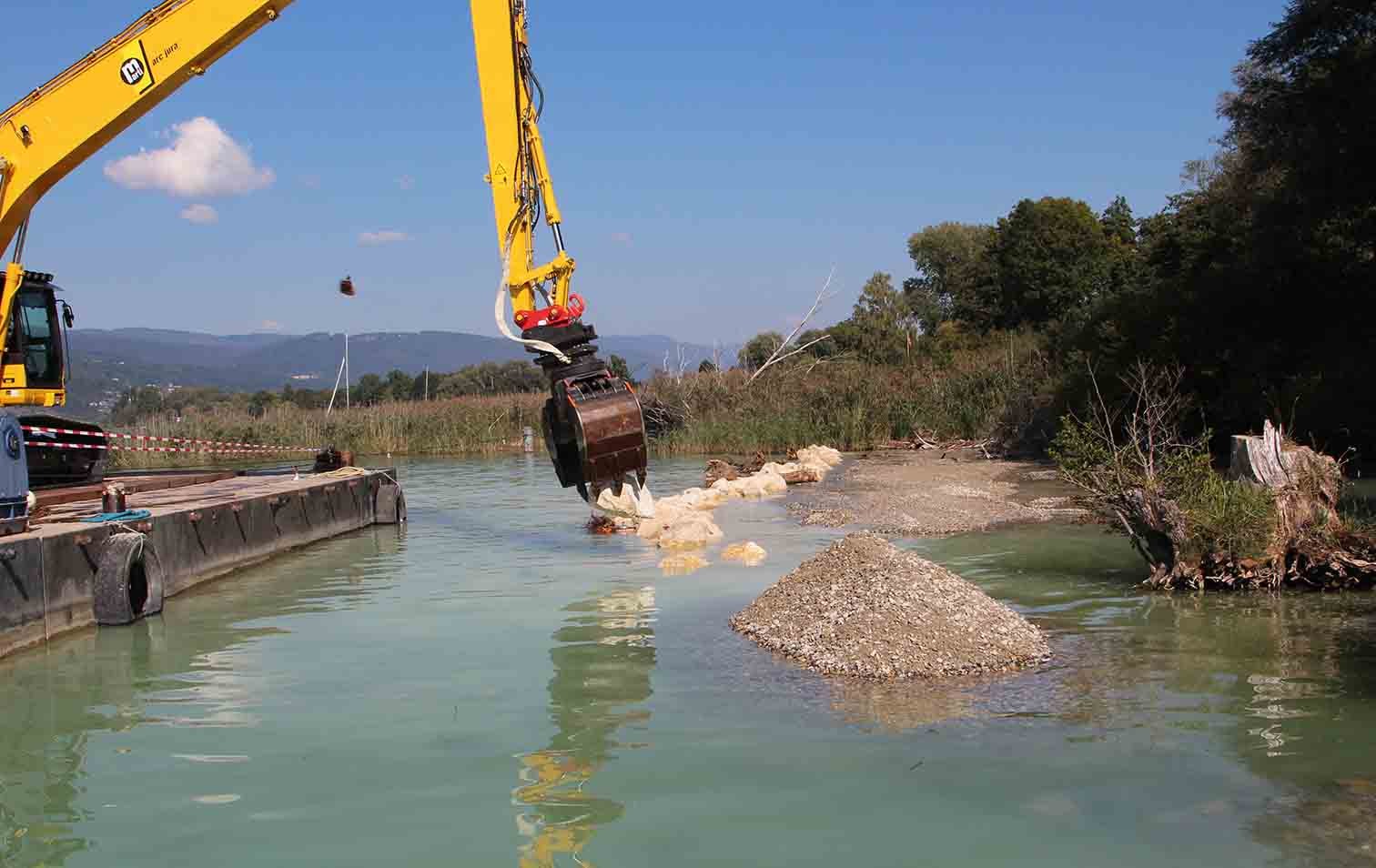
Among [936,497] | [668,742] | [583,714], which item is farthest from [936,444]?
[668,742]

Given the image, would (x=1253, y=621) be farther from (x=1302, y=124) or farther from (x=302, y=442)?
(x=302, y=442)

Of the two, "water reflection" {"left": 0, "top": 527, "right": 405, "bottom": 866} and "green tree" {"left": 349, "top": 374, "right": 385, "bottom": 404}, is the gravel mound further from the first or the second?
"green tree" {"left": 349, "top": 374, "right": 385, "bottom": 404}

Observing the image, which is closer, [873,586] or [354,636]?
[873,586]

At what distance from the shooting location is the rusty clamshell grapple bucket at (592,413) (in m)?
12.6

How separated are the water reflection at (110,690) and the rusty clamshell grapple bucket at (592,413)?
3.45 m

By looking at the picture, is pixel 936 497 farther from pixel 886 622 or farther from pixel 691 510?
pixel 886 622

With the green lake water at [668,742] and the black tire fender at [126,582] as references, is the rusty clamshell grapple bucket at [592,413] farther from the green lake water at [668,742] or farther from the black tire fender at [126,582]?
the black tire fender at [126,582]

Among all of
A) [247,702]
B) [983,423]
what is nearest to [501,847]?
[247,702]

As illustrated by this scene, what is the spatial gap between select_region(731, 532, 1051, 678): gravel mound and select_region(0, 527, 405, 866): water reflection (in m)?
4.39

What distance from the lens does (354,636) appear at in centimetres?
1251

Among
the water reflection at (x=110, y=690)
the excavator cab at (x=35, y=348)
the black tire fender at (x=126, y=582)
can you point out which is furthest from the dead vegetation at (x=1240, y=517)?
the excavator cab at (x=35, y=348)

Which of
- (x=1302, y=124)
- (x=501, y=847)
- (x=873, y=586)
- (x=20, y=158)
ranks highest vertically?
(x=1302, y=124)

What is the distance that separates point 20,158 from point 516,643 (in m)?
8.49

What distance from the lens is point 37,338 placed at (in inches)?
666
